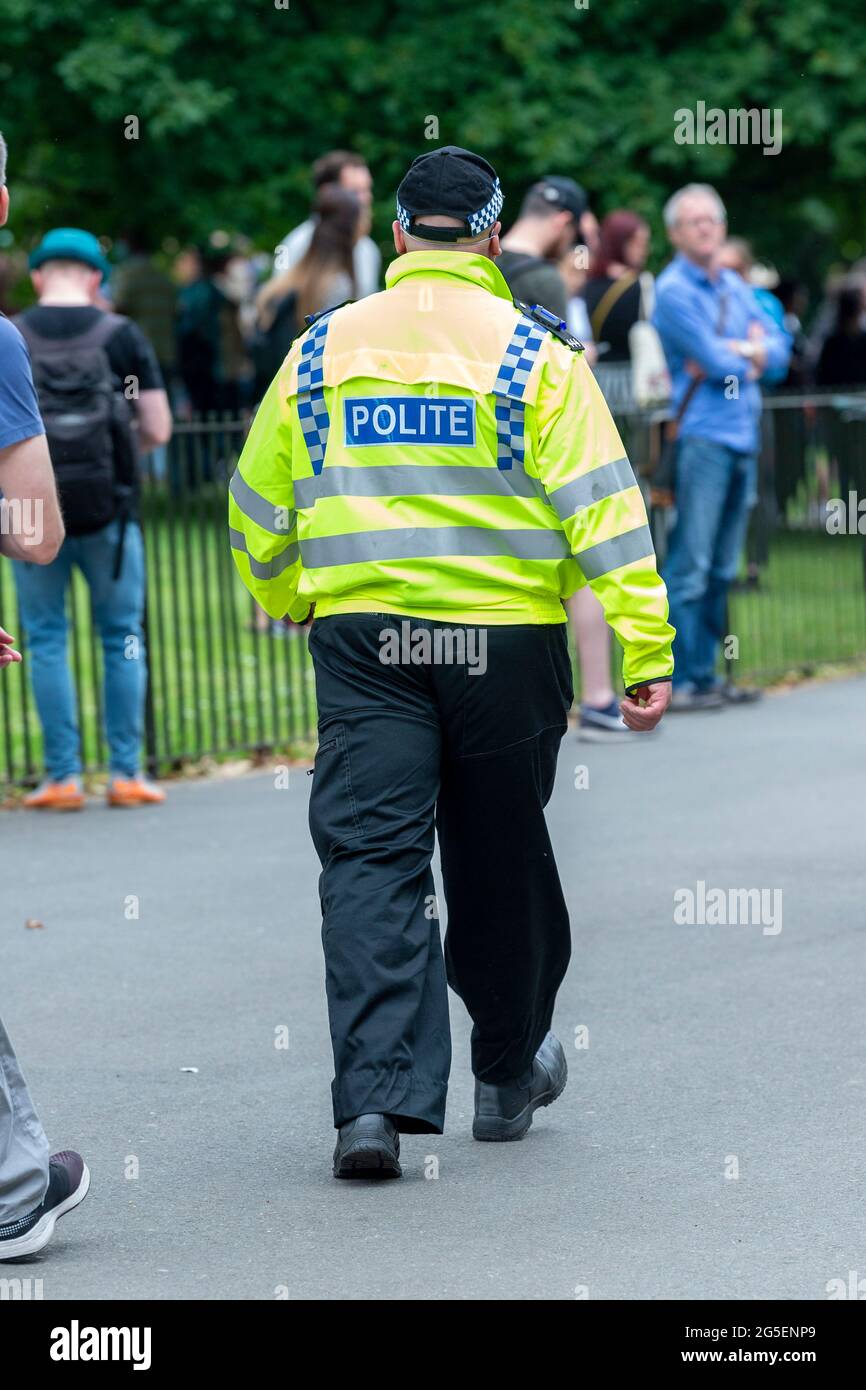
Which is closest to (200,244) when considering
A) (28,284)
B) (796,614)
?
(28,284)

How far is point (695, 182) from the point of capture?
20500mm

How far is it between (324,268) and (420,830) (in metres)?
7.45

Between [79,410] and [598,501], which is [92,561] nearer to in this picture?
[79,410]

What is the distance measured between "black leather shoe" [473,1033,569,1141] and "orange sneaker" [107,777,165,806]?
407cm

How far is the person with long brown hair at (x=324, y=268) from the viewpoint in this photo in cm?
1174

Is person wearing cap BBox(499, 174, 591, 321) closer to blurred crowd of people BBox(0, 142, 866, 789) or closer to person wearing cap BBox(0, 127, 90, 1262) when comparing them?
blurred crowd of people BBox(0, 142, 866, 789)

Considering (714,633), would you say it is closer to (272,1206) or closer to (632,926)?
(632,926)

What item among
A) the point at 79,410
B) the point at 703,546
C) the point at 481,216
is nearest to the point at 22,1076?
the point at 481,216

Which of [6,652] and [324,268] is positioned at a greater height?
[324,268]

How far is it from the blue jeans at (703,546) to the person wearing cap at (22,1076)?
6.59 metres

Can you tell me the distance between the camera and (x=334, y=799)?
484 centimetres

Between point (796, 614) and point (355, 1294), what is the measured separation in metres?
9.27

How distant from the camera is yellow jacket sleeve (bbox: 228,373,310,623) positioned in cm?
492

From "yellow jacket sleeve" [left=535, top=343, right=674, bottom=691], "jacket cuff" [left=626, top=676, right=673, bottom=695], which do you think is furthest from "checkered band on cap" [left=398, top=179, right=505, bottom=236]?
"jacket cuff" [left=626, top=676, right=673, bottom=695]
